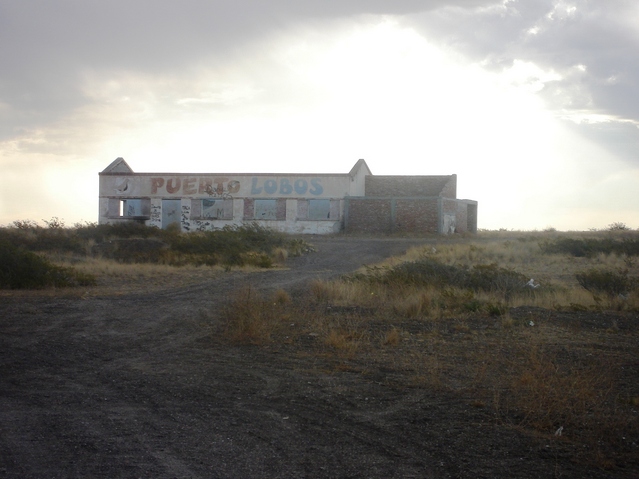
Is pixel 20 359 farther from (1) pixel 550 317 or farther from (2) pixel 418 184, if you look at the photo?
(2) pixel 418 184

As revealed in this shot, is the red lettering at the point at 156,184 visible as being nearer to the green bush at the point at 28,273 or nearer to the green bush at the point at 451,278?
the green bush at the point at 28,273

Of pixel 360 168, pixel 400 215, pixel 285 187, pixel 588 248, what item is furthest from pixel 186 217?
pixel 588 248

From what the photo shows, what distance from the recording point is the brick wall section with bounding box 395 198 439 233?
40.3 m

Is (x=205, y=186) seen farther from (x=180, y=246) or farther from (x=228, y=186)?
(x=180, y=246)

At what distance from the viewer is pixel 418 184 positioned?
45844mm

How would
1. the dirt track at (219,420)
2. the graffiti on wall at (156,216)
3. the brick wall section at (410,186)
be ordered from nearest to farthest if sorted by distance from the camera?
the dirt track at (219,420) < the graffiti on wall at (156,216) < the brick wall section at (410,186)

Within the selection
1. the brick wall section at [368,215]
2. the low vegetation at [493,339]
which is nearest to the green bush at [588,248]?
the low vegetation at [493,339]

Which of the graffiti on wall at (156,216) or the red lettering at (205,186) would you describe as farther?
the graffiti on wall at (156,216)

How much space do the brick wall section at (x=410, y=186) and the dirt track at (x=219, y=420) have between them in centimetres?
3665

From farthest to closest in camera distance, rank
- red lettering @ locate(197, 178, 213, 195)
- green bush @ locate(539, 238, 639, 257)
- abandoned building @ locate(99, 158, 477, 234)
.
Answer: red lettering @ locate(197, 178, 213, 195)
abandoned building @ locate(99, 158, 477, 234)
green bush @ locate(539, 238, 639, 257)

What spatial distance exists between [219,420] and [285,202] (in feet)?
122

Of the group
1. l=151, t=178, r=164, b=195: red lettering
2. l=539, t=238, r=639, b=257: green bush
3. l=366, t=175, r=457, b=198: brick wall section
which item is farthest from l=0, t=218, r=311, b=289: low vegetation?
l=366, t=175, r=457, b=198: brick wall section

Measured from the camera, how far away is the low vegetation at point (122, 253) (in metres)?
15.6

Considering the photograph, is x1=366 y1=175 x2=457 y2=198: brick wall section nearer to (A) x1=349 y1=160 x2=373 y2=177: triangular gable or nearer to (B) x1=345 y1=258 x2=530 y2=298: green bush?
(A) x1=349 y1=160 x2=373 y2=177: triangular gable
